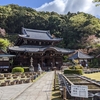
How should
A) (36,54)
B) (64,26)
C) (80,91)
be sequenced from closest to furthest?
(80,91) → (36,54) → (64,26)

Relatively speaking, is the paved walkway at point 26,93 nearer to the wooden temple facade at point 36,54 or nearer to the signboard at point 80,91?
the signboard at point 80,91

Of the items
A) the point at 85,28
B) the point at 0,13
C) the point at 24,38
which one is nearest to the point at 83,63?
the point at 24,38

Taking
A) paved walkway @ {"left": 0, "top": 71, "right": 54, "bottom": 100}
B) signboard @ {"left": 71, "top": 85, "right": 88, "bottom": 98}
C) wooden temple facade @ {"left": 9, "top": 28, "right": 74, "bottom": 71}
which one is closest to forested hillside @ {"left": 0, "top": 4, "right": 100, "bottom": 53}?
wooden temple facade @ {"left": 9, "top": 28, "right": 74, "bottom": 71}

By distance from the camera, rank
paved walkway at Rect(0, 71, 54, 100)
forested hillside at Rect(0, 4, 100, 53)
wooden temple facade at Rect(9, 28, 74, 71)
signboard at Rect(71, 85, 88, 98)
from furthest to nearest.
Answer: forested hillside at Rect(0, 4, 100, 53)
wooden temple facade at Rect(9, 28, 74, 71)
paved walkway at Rect(0, 71, 54, 100)
signboard at Rect(71, 85, 88, 98)

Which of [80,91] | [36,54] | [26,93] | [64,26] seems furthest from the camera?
[64,26]

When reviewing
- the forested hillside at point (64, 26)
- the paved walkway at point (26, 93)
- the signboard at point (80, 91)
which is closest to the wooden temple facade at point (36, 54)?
the forested hillside at point (64, 26)

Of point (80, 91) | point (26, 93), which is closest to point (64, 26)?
point (26, 93)

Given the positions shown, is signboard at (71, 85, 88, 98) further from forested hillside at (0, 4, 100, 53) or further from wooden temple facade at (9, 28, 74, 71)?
forested hillside at (0, 4, 100, 53)

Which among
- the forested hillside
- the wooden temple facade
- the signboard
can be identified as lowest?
the signboard

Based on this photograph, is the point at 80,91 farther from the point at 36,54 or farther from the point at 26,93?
the point at 36,54

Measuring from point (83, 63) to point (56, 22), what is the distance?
3017cm

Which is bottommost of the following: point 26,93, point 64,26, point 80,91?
point 26,93

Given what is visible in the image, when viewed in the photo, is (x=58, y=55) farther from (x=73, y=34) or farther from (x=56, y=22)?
(x=56, y=22)

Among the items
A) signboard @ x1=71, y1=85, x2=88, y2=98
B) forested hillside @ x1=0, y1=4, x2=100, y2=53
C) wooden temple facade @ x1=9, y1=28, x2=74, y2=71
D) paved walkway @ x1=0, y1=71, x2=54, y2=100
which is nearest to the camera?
signboard @ x1=71, y1=85, x2=88, y2=98
